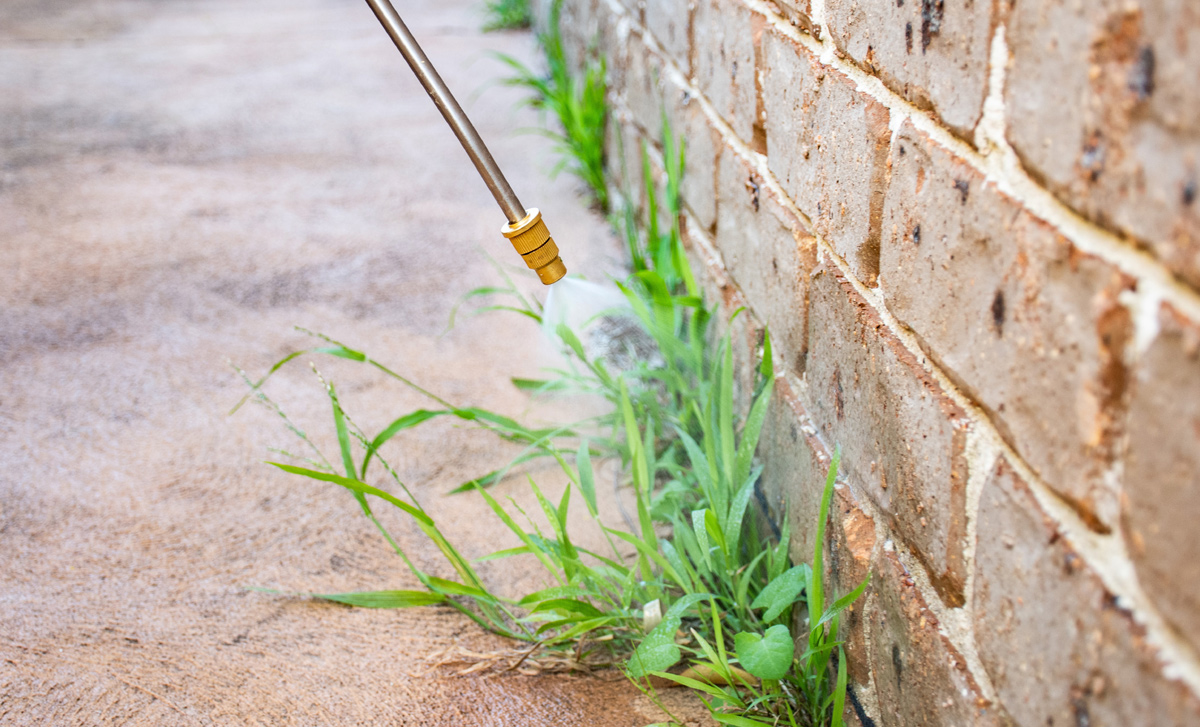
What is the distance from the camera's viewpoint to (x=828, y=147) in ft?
3.27

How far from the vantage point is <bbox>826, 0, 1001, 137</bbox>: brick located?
66cm

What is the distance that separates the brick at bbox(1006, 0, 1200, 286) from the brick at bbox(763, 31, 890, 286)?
258mm

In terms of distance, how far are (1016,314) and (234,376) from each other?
1.70 metres

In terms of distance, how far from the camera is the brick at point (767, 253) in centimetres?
112

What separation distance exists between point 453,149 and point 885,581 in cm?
265

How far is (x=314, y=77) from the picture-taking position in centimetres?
399

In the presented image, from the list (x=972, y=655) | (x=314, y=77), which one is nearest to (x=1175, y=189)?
(x=972, y=655)

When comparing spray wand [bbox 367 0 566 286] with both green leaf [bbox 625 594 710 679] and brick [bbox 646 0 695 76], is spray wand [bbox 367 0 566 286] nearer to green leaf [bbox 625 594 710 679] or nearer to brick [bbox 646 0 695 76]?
green leaf [bbox 625 594 710 679]

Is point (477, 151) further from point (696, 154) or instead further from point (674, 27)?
point (674, 27)

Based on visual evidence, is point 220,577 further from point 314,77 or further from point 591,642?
point 314,77

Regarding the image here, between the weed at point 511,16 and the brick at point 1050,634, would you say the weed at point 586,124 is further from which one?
the brick at point 1050,634

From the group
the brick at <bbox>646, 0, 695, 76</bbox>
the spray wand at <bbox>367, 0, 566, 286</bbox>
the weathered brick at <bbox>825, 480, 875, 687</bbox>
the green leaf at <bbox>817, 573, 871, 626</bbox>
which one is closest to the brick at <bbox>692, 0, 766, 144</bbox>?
the brick at <bbox>646, 0, 695, 76</bbox>

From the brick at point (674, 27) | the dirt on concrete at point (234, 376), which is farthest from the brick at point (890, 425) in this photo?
the brick at point (674, 27)

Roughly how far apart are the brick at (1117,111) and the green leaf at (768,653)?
58 centimetres
